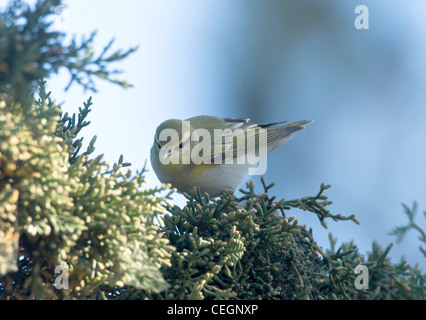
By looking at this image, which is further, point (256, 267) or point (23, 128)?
point (256, 267)

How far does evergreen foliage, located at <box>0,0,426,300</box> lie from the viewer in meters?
1.56

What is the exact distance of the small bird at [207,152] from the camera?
3.97 m

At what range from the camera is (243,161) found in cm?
441

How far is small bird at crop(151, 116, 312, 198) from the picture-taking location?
397cm

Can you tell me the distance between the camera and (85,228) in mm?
1630

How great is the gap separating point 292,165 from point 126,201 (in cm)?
494

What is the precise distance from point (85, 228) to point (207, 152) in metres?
2.54

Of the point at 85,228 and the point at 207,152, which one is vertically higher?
the point at 207,152

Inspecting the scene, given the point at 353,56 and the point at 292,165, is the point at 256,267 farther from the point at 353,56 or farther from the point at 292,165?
the point at 353,56

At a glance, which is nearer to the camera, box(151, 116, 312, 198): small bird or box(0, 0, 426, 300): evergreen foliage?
box(0, 0, 426, 300): evergreen foliage

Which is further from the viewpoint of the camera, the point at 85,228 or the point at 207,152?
the point at 207,152

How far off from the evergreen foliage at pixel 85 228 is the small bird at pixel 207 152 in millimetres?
1685

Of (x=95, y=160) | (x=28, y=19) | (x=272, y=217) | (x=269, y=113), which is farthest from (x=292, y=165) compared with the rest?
(x=28, y=19)

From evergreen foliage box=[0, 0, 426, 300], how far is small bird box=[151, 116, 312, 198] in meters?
1.68
